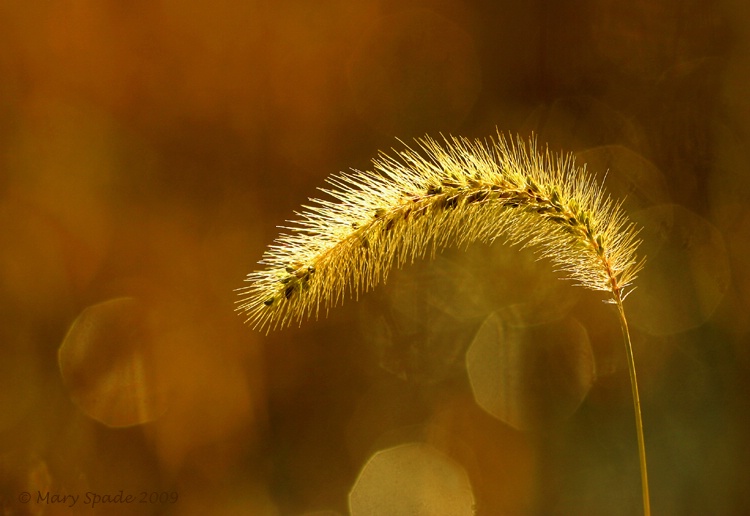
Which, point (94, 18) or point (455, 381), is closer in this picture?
point (94, 18)

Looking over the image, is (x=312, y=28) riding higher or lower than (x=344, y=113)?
higher

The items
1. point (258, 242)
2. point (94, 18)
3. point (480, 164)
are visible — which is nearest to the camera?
point (480, 164)

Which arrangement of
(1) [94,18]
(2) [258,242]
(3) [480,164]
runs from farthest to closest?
(2) [258,242]
(1) [94,18]
(3) [480,164]

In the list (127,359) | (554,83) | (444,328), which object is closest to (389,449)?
(444,328)

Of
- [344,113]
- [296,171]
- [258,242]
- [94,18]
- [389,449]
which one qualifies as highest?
[94,18]

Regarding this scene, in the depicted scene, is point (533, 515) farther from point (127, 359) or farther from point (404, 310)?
point (127, 359)

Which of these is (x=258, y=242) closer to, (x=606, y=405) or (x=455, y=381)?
(x=455, y=381)
